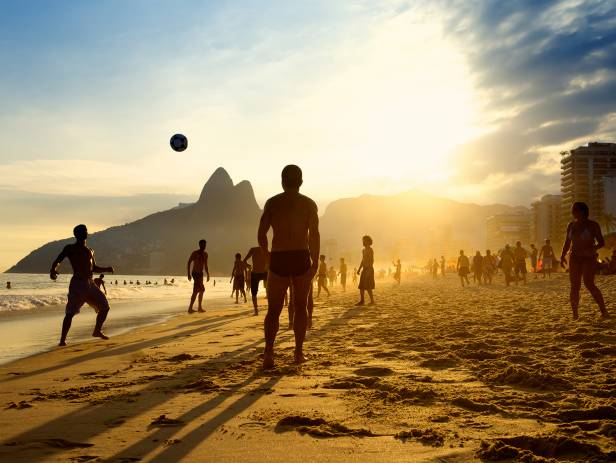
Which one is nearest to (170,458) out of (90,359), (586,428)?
(586,428)

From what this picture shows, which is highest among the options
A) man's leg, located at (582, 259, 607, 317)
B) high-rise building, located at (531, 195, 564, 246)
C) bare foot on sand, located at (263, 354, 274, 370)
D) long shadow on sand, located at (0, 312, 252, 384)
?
high-rise building, located at (531, 195, 564, 246)

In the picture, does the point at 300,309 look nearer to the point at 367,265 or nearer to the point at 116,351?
the point at 116,351

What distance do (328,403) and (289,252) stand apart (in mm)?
1922

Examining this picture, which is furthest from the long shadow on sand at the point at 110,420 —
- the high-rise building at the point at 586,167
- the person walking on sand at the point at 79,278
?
the high-rise building at the point at 586,167

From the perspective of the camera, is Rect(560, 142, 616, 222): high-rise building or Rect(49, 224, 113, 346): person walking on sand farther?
Rect(560, 142, 616, 222): high-rise building

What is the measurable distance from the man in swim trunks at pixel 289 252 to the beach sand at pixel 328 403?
1.56 feet

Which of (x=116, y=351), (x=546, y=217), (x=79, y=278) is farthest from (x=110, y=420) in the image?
(x=546, y=217)

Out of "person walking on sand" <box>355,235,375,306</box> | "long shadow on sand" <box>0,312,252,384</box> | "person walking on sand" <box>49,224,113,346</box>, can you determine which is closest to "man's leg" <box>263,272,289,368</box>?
"long shadow on sand" <box>0,312,252,384</box>

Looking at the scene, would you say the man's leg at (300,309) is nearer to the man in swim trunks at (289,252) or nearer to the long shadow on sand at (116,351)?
the man in swim trunks at (289,252)

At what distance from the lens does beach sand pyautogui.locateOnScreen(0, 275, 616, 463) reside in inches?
99.3

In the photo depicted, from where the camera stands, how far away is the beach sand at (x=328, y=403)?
8.28 feet

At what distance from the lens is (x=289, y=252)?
5121mm

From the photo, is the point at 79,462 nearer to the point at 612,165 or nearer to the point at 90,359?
the point at 90,359

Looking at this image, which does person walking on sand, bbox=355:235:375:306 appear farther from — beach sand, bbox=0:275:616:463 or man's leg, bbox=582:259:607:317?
beach sand, bbox=0:275:616:463
